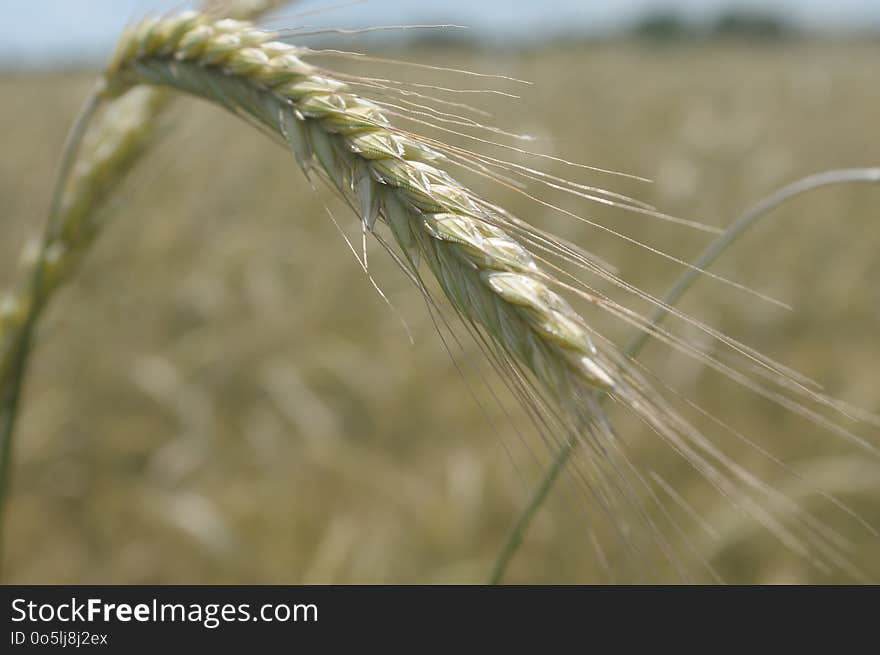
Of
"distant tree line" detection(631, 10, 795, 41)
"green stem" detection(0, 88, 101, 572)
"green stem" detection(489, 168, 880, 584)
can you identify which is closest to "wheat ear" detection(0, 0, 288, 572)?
"green stem" detection(0, 88, 101, 572)

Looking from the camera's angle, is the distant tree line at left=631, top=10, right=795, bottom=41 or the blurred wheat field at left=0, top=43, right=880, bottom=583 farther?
the distant tree line at left=631, top=10, right=795, bottom=41

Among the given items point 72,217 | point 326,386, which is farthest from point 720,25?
point 72,217

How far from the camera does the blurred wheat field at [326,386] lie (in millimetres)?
2012

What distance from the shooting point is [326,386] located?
314cm

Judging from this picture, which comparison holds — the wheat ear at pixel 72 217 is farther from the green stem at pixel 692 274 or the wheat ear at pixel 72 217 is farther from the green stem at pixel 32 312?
the green stem at pixel 692 274

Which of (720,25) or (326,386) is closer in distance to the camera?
(326,386)

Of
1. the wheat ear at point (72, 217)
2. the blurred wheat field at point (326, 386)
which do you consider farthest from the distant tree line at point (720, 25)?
the wheat ear at point (72, 217)

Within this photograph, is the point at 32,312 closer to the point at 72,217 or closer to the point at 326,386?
the point at 72,217

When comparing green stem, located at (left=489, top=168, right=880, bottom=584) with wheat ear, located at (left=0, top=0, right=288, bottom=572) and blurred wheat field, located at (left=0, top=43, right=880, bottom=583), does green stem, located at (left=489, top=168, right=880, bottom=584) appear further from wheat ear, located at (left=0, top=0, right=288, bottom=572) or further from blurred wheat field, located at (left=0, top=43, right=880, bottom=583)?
wheat ear, located at (left=0, top=0, right=288, bottom=572)

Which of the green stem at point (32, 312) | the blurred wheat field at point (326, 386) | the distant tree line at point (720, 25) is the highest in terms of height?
the green stem at point (32, 312)

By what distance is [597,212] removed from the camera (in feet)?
14.5

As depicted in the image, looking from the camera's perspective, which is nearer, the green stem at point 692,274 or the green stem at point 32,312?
the green stem at point 692,274

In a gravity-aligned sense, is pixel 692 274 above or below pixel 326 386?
above

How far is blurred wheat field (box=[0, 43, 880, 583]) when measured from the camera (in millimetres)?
2012
